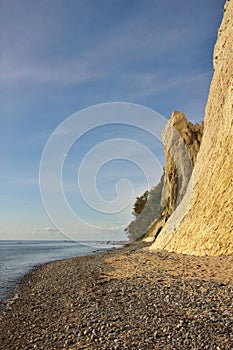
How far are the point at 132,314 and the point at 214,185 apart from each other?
14.2 metres

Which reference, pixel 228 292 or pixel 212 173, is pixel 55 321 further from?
pixel 212 173

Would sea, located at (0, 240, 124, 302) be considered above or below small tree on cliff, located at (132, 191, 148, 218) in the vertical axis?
below

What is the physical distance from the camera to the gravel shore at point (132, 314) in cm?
820

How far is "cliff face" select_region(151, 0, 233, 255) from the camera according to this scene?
2041 cm

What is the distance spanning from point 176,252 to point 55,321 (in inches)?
571

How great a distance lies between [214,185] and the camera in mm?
22234

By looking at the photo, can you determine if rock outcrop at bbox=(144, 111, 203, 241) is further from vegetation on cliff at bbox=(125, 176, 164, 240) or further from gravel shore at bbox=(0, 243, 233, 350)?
vegetation on cliff at bbox=(125, 176, 164, 240)

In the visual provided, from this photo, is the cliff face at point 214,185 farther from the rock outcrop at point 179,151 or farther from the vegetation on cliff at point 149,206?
the vegetation on cliff at point 149,206

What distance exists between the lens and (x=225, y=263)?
16.6 metres

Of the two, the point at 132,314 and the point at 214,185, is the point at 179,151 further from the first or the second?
the point at 132,314

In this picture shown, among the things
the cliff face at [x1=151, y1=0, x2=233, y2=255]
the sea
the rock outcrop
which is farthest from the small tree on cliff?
the cliff face at [x1=151, y1=0, x2=233, y2=255]

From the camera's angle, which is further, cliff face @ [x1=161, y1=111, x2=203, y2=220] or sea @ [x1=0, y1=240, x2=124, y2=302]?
cliff face @ [x1=161, y1=111, x2=203, y2=220]

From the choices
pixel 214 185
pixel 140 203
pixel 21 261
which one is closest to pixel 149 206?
pixel 140 203

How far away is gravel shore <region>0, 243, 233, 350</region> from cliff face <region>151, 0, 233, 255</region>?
474 centimetres
